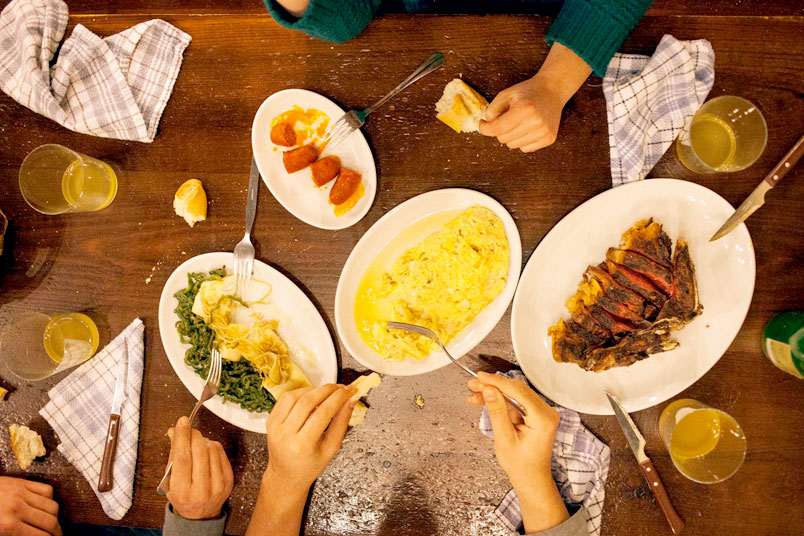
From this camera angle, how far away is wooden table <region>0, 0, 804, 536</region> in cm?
219

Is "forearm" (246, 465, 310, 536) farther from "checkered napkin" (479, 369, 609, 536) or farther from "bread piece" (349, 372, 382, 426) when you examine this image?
"checkered napkin" (479, 369, 609, 536)

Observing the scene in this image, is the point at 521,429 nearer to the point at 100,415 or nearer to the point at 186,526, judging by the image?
the point at 186,526

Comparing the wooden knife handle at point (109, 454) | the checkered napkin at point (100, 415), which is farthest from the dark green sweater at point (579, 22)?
the wooden knife handle at point (109, 454)

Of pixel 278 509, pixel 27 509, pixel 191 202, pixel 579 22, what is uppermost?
pixel 579 22

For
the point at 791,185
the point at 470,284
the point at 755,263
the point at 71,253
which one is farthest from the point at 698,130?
the point at 71,253

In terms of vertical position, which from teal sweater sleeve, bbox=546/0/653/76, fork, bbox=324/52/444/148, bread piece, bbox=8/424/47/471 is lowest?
bread piece, bbox=8/424/47/471

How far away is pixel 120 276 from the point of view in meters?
2.48

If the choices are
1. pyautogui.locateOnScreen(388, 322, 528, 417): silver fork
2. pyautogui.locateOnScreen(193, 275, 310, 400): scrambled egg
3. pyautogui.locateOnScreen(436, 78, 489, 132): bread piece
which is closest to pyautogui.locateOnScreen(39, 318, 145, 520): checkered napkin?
pyautogui.locateOnScreen(193, 275, 310, 400): scrambled egg

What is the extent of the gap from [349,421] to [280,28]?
1887 mm

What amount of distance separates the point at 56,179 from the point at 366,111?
61.4 inches

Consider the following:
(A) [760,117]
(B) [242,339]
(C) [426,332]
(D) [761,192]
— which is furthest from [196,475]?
(A) [760,117]

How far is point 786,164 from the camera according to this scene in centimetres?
207

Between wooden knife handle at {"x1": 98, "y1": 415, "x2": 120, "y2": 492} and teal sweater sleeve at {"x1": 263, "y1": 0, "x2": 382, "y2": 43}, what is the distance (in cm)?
203

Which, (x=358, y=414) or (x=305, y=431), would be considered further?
(x=358, y=414)
